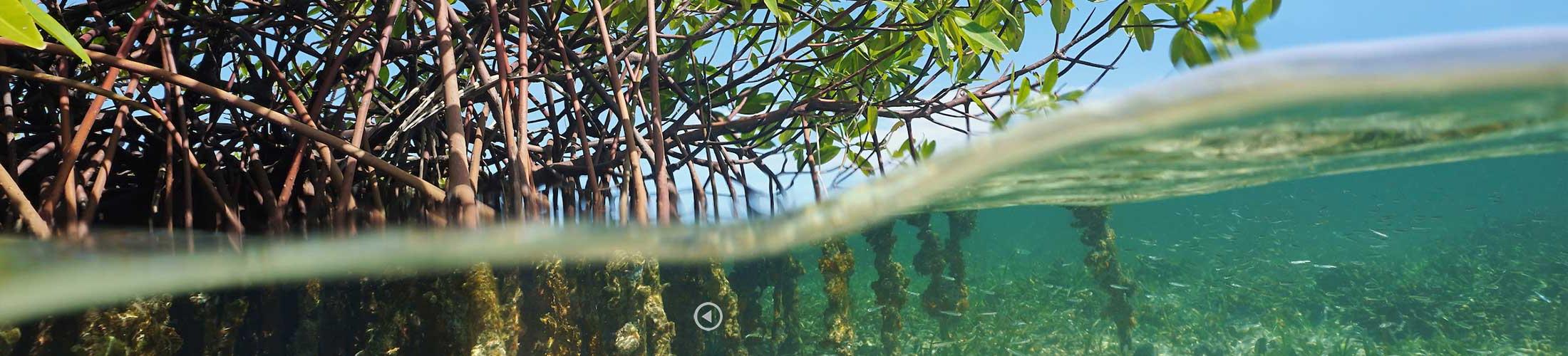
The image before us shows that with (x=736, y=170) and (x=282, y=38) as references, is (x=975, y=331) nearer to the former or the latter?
(x=736, y=170)

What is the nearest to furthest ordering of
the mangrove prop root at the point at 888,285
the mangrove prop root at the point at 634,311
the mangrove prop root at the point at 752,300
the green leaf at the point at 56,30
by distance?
the green leaf at the point at 56,30
the mangrove prop root at the point at 634,311
the mangrove prop root at the point at 752,300
the mangrove prop root at the point at 888,285

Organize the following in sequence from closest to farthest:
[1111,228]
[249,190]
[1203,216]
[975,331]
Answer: [249,190] < [975,331] < [1111,228] < [1203,216]

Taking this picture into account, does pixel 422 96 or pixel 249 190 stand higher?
pixel 422 96

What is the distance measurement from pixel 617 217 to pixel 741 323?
133 cm

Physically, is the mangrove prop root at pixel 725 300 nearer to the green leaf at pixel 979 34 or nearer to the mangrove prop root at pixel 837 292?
the mangrove prop root at pixel 837 292

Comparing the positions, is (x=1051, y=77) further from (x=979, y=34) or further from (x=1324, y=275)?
(x=1324, y=275)

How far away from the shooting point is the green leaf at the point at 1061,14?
10.2 feet

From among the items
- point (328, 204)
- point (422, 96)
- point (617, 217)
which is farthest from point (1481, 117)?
point (328, 204)

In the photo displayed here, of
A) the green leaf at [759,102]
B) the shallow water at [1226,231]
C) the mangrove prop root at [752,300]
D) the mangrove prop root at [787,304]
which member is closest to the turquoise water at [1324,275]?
the shallow water at [1226,231]

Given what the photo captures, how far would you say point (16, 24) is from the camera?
0.86 metres

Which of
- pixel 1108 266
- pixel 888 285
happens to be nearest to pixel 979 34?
pixel 888 285

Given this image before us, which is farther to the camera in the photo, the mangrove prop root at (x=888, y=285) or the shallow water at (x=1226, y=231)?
the mangrove prop root at (x=888, y=285)

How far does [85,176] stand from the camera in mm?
3357

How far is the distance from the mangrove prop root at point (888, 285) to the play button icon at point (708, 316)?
5.10ft
